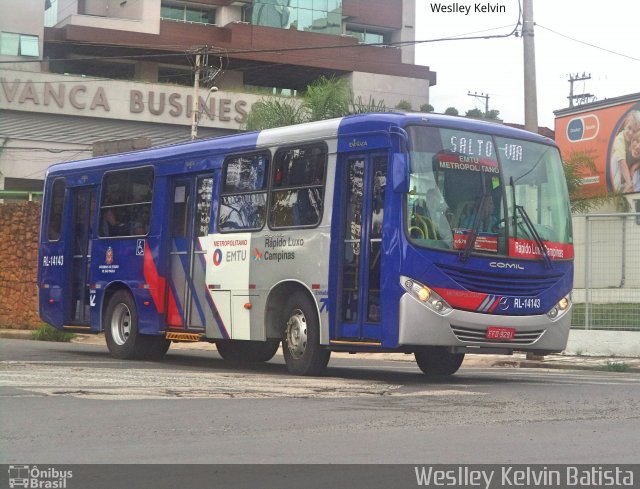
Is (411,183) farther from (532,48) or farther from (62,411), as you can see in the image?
(532,48)

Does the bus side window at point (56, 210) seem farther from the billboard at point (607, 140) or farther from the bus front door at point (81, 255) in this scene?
the billboard at point (607, 140)

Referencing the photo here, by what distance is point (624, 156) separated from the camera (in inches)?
1688

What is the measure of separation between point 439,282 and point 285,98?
42.8 m

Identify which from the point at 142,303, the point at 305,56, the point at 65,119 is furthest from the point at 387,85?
the point at 142,303

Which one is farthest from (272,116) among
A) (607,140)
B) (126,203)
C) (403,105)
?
(126,203)

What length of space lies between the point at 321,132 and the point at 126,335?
17.7ft

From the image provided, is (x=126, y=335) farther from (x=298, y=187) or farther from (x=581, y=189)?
(x=581, y=189)

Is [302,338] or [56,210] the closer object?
[302,338]

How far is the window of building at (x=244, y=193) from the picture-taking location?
50.4ft

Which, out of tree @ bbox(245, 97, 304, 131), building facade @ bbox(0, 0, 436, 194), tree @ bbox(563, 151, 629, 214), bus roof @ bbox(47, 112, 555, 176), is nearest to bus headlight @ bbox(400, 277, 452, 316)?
bus roof @ bbox(47, 112, 555, 176)

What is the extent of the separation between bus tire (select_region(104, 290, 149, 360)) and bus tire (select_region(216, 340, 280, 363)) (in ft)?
4.17

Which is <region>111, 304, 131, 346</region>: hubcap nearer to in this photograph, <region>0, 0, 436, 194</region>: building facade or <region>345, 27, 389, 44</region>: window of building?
<region>0, 0, 436, 194</region>: building facade

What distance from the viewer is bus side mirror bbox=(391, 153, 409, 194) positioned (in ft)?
43.5
